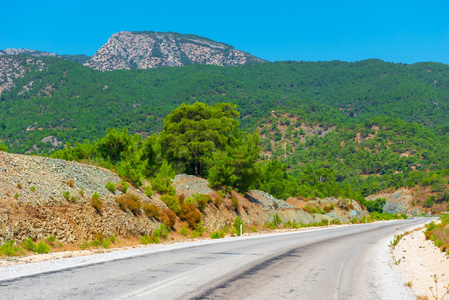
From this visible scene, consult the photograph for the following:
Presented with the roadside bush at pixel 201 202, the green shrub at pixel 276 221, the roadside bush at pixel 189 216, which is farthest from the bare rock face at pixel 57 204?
the green shrub at pixel 276 221

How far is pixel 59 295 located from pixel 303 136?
17436cm

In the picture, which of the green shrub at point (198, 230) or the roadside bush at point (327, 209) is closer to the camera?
the green shrub at point (198, 230)

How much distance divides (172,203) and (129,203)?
21.2 ft

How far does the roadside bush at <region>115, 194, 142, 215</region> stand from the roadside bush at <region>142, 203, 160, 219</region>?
0.75 m

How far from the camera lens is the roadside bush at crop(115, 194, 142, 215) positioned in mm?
22297

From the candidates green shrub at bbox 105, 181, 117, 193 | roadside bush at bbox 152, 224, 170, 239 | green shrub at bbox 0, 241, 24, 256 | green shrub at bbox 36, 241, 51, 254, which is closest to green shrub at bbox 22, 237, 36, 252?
green shrub at bbox 36, 241, 51, 254

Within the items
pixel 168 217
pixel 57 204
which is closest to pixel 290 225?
pixel 168 217

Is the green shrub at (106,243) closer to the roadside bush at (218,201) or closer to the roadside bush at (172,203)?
the roadside bush at (172,203)

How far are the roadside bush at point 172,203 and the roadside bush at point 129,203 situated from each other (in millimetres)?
4876

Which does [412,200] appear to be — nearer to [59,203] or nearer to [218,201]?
Answer: [218,201]

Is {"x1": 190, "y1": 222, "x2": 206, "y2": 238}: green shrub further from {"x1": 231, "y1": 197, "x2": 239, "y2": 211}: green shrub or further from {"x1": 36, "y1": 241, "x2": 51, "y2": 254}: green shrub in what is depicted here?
{"x1": 36, "y1": 241, "x2": 51, "y2": 254}: green shrub

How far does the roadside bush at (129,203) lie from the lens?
878 inches

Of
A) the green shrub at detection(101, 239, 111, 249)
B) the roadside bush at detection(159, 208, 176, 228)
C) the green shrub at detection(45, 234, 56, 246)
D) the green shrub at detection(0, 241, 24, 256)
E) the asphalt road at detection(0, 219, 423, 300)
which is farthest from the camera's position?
the roadside bush at detection(159, 208, 176, 228)

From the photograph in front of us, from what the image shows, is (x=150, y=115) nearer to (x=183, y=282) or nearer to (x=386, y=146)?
(x=386, y=146)
